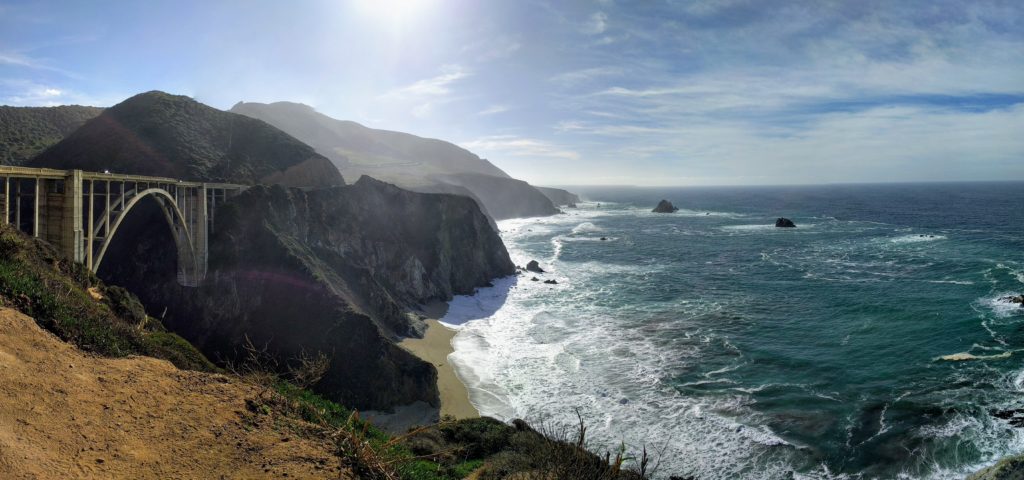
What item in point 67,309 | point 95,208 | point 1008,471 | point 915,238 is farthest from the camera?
point 915,238

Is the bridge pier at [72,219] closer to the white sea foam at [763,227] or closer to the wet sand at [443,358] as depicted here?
the wet sand at [443,358]

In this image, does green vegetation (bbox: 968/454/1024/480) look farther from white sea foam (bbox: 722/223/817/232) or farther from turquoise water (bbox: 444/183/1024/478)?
white sea foam (bbox: 722/223/817/232)

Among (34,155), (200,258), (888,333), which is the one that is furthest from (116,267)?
(888,333)

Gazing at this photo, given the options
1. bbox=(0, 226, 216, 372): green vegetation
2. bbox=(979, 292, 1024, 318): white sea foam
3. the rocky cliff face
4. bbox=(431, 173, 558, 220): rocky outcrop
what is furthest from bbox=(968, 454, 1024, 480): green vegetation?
bbox=(431, 173, 558, 220): rocky outcrop

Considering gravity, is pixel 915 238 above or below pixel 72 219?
below

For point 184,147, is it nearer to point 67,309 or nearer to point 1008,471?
point 67,309

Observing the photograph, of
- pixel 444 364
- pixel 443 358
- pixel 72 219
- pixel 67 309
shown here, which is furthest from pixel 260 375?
pixel 443 358

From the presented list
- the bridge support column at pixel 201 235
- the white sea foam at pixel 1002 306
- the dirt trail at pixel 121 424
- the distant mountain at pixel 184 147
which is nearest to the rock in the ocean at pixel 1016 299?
the white sea foam at pixel 1002 306
